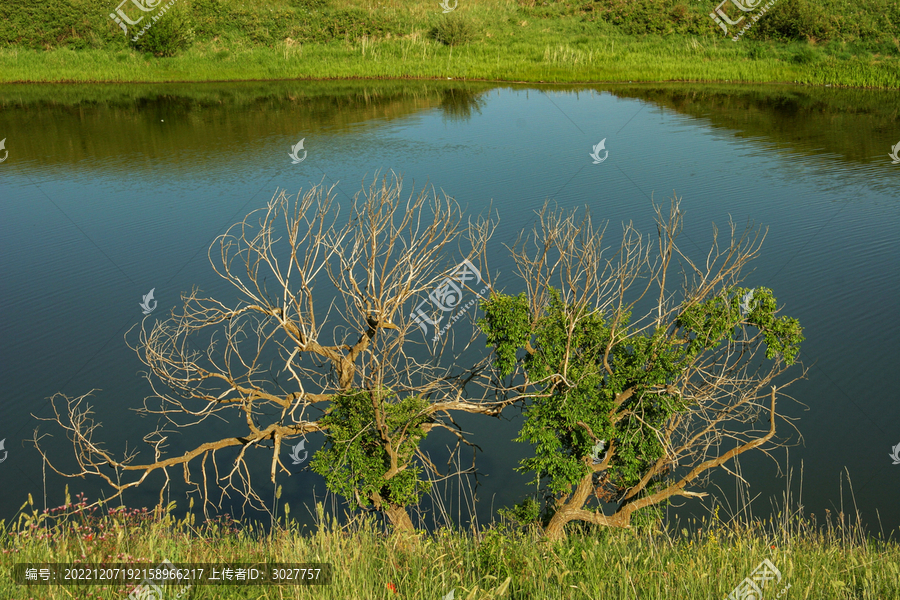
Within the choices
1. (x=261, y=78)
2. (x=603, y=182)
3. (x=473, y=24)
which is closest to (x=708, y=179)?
(x=603, y=182)

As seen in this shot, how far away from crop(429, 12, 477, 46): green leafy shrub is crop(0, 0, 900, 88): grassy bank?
65mm

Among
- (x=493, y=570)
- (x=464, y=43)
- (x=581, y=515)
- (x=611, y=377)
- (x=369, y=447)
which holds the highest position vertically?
(x=464, y=43)

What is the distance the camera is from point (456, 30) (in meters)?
41.0

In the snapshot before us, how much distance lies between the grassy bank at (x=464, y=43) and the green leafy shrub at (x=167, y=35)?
4.5 inches

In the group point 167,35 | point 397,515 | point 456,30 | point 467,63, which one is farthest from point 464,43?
point 397,515

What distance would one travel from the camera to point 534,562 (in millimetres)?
5953

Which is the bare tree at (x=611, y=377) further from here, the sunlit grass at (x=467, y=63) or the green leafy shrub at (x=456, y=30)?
the green leafy shrub at (x=456, y=30)

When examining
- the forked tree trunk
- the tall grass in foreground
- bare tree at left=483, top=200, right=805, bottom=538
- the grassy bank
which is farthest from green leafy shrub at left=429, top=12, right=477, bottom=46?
the tall grass in foreground

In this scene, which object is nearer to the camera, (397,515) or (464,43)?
(397,515)

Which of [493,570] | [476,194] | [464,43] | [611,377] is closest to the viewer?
[493,570]

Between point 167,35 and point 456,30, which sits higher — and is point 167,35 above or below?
above

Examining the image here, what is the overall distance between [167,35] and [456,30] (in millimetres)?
16054

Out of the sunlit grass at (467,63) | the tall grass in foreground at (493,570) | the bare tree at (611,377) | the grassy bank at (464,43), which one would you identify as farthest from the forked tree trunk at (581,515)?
the grassy bank at (464,43)

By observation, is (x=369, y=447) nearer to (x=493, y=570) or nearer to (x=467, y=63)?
(x=493, y=570)
